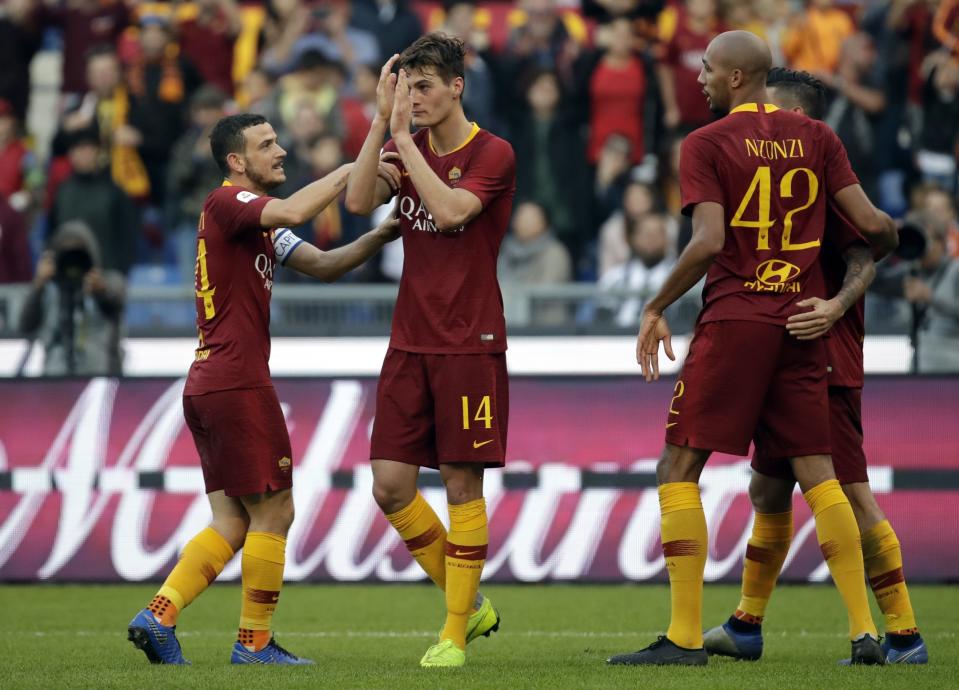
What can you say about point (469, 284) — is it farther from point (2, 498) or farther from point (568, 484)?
point (2, 498)

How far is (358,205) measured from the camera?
659cm

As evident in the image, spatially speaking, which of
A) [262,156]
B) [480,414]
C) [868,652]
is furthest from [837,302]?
[262,156]

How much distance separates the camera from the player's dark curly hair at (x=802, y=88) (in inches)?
279

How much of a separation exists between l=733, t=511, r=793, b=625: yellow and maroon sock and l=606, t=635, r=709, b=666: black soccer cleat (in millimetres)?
567

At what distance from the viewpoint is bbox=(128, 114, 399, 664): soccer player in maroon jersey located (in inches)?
266

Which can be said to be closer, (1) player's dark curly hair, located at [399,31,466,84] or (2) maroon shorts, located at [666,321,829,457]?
(2) maroon shorts, located at [666,321,829,457]

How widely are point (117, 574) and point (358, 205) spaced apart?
4.89 metres

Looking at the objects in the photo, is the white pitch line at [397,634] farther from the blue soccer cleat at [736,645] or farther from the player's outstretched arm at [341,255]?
the player's outstretched arm at [341,255]

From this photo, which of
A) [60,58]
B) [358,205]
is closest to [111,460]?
[358,205]

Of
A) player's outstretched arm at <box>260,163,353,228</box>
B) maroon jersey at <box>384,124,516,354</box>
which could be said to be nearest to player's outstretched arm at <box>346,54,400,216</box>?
player's outstretched arm at <box>260,163,353,228</box>

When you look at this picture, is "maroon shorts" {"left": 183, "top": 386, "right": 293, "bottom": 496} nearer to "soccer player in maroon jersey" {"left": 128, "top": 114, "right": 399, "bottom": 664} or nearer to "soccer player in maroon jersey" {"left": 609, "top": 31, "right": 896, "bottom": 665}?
"soccer player in maroon jersey" {"left": 128, "top": 114, "right": 399, "bottom": 664}

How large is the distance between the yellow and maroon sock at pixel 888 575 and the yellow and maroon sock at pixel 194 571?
9.30 ft

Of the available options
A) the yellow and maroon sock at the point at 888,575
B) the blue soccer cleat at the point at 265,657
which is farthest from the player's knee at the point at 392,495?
the yellow and maroon sock at the point at 888,575

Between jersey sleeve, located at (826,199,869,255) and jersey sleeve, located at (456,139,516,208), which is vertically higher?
jersey sleeve, located at (456,139,516,208)
